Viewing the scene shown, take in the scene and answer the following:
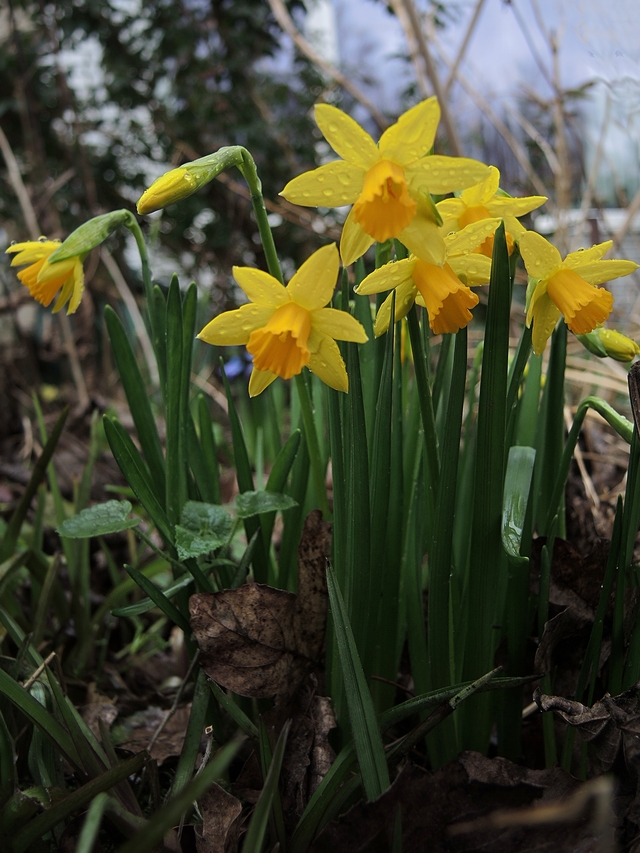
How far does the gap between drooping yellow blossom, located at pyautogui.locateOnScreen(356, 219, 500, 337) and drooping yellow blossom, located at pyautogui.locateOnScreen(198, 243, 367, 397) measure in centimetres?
4

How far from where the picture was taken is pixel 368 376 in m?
0.79

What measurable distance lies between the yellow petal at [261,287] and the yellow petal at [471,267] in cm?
16

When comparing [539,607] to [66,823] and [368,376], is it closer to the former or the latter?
[368,376]

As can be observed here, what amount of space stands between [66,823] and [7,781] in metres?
0.07

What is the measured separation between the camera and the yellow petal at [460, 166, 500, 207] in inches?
22.8

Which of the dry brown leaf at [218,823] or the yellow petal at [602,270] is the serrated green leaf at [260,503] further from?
the yellow petal at [602,270]

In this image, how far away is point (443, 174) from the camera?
51 centimetres

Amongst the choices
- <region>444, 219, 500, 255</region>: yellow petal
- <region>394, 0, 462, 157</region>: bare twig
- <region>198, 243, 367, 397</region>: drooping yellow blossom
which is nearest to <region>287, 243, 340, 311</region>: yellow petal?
<region>198, 243, 367, 397</region>: drooping yellow blossom

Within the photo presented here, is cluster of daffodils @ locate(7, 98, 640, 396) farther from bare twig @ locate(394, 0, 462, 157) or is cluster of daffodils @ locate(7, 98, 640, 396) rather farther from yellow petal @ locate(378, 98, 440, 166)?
bare twig @ locate(394, 0, 462, 157)

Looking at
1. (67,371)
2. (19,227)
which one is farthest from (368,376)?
(19,227)

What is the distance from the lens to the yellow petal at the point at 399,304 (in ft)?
1.86

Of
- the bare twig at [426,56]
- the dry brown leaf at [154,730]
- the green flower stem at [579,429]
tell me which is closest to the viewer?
the green flower stem at [579,429]

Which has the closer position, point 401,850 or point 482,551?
point 401,850

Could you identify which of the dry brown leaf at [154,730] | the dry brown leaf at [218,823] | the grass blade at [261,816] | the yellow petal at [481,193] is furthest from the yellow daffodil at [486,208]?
the dry brown leaf at [154,730]
